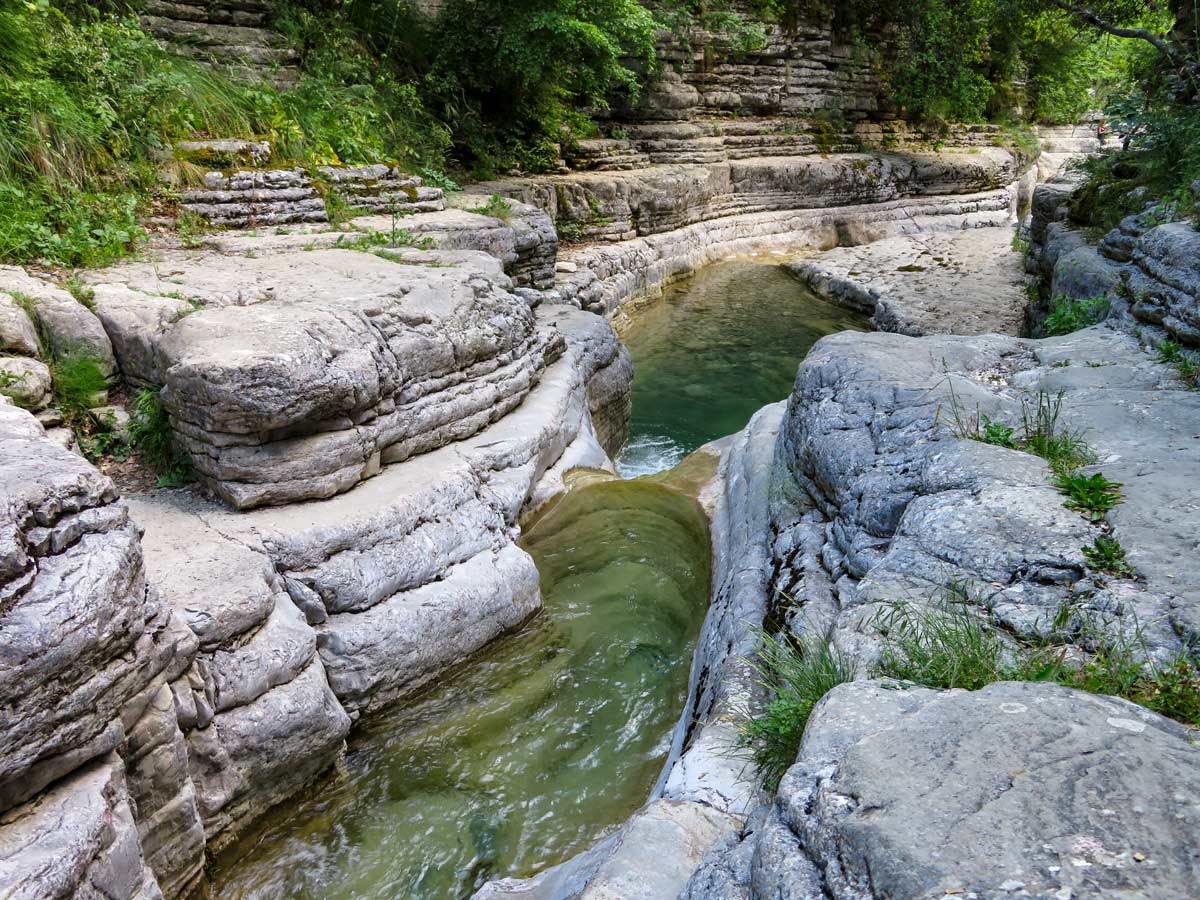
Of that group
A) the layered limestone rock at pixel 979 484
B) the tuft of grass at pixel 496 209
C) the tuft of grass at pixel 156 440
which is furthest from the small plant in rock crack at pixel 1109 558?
the tuft of grass at pixel 496 209

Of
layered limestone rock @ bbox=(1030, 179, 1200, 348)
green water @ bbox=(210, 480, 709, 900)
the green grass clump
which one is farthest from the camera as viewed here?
the green grass clump

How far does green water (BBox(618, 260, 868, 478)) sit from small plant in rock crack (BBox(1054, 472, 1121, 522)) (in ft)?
16.5

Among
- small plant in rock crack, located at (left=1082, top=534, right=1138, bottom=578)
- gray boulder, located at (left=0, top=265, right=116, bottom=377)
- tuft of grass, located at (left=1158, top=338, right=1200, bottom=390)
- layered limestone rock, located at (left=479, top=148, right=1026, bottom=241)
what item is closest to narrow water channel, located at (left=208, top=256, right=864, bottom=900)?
small plant in rock crack, located at (left=1082, top=534, right=1138, bottom=578)

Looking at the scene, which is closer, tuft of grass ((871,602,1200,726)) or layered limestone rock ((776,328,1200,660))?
tuft of grass ((871,602,1200,726))

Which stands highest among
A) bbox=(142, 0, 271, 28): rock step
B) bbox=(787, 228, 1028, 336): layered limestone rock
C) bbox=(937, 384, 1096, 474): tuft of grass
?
bbox=(142, 0, 271, 28): rock step

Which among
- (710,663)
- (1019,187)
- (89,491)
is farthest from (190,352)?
(1019,187)

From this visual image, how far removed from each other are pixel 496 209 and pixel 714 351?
383 cm

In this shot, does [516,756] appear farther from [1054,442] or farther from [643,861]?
[1054,442]

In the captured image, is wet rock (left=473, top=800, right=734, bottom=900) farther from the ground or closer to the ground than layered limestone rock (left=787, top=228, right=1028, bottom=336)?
closer to the ground

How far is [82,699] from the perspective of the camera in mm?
2816

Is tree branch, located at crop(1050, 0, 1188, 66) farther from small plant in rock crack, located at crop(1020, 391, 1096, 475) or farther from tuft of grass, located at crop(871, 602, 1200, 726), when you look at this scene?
tuft of grass, located at crop(871, 602, 1200, 726)

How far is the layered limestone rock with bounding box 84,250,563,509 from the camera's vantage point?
171 inches

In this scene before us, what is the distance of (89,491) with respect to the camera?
120 inches

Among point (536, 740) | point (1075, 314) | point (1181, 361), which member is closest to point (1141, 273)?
Answer: point (1075, 314)
